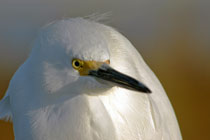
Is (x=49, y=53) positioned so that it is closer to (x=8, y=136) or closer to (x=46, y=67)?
(x=46, y=67)

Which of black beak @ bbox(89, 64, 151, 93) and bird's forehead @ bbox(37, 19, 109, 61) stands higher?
bird's forehead @ bbox(37, 19, 109, 61)

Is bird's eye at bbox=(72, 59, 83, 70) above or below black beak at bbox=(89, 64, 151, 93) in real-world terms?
above

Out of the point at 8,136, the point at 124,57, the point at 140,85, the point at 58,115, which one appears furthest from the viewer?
the point at 8,136

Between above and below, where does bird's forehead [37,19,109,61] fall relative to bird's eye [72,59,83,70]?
above

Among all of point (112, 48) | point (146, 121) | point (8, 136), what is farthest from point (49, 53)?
point (8, 136)

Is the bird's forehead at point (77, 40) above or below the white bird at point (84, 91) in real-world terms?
above
